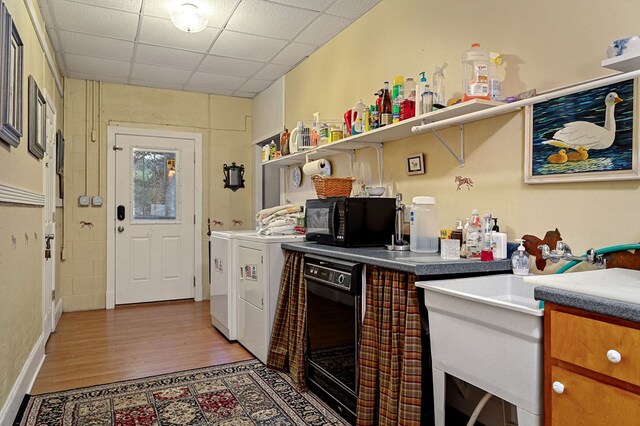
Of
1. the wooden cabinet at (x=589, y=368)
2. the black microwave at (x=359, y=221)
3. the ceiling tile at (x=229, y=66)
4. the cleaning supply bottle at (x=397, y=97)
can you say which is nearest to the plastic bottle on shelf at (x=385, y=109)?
the cleaning supply bottle at (x=397, y=97)

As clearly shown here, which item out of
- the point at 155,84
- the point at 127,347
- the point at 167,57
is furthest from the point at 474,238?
the point at 155,84

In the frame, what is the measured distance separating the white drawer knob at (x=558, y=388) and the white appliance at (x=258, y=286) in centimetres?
197

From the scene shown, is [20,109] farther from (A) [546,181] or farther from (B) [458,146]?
(A) [546,181]

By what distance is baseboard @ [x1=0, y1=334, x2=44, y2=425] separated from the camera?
2.08 metres

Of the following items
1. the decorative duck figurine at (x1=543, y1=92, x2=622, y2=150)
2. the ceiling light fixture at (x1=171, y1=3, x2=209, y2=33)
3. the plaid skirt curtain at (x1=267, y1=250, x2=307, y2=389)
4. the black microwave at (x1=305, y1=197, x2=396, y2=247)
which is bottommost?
the plaid skirt curtain at (x1=267, y1=250, x2=307, y2=389)

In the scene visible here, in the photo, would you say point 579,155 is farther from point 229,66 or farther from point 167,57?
point 167,57

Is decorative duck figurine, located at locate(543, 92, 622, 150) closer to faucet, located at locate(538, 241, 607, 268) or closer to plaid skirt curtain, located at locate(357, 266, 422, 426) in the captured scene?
faucet, located at locate(538, 241, 607, 268)

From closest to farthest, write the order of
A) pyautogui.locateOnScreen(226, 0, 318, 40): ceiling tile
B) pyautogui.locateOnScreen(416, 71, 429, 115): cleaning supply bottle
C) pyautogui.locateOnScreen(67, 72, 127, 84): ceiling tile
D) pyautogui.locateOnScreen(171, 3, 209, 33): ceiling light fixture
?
pyautogui.locateOnScreen(416, 71, 429, 115): cleaning supply bottle
pyautogui.locateOnScreen(171, 3, 209, 33): ceiling light fixture
pyautogui.locateOnScreen(226, 0, 318, 40): ceiling tile
pyautogui.locateOnScreen(67, 72, 127, 84): ceiling tile

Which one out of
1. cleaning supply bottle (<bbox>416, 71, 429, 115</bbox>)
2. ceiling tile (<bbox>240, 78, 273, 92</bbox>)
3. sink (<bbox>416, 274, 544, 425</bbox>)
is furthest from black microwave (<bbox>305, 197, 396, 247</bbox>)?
ceiling tile (<bbox>240, 78, 273, 92</bbox>)

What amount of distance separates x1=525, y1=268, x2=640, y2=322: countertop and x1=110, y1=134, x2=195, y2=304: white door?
4517 mm

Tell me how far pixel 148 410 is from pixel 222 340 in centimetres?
125

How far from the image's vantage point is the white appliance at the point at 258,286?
2932mm

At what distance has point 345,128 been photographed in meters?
3.30

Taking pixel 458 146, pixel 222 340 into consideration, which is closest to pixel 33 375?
pixel 222 340
